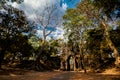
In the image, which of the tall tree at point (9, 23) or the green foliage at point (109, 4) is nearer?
the green foliage at point (109, 4)

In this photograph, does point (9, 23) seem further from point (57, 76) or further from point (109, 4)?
point (109, 4)

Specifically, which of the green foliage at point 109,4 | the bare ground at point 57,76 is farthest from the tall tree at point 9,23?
the green foliage at point 109,4

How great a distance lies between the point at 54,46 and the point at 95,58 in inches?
789

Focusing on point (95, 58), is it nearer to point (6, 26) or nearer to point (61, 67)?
point (61, 67)

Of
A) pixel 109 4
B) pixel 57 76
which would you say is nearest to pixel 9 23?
pixel 57 76

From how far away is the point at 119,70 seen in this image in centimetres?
3478

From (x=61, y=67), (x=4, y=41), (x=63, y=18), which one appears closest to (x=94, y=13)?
(x=4, y=41)

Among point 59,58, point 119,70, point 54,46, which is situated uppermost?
point 54,46

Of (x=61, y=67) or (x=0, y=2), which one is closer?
(x=0, y=2)

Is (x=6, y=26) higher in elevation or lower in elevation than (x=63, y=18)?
lower

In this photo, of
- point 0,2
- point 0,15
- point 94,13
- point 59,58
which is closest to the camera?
point 0,2

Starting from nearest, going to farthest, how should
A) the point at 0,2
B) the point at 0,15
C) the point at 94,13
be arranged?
the point at 0,2 → the point at 94,13 → the point at 0,15

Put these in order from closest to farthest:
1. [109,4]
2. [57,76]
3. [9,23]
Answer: [109,4] < [57,76] < [9,23]

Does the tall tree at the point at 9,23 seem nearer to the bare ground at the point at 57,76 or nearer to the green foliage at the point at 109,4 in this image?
the bare ground at the point at 57,76
